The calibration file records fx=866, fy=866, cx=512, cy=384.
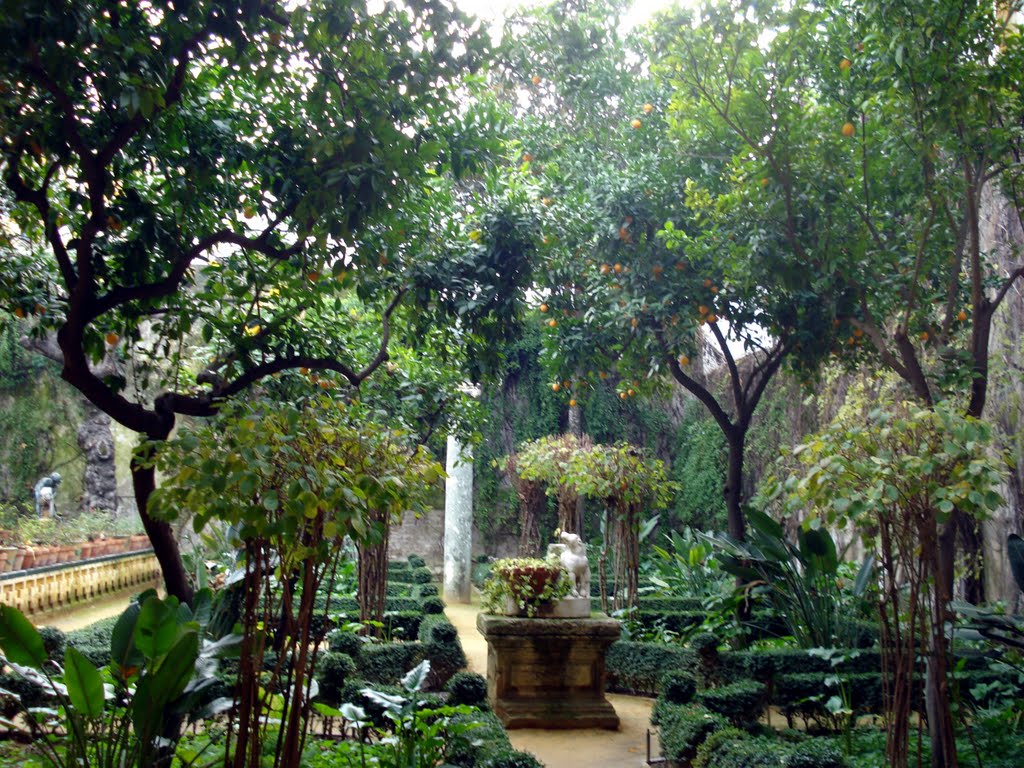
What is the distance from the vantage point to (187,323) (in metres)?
4.74

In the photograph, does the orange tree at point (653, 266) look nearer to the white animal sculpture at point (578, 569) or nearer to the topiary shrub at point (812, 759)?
the white animal sculpture at point (578, 569)

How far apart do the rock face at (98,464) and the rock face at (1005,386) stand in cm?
1489

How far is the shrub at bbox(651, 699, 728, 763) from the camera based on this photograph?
4.85 m

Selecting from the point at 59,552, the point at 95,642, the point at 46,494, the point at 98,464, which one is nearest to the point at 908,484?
the point at 95,642

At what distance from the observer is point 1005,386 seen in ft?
27.6

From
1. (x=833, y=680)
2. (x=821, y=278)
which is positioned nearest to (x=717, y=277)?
(x=821, y=278)

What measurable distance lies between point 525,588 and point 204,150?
3.86 metres

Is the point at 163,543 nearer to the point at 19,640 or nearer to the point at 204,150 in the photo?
the point at 19,640

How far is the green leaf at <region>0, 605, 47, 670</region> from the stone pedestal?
3660mm

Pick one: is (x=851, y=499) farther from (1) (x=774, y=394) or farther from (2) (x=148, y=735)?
(1) (x=774, y=394)

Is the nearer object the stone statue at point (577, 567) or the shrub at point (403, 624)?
the stone statue at point (577, 567)

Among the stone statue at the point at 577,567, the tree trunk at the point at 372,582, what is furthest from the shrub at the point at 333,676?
the tree trunk at the point at 372,582

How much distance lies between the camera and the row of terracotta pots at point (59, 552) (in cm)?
964

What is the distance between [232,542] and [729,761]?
8.69 feet
